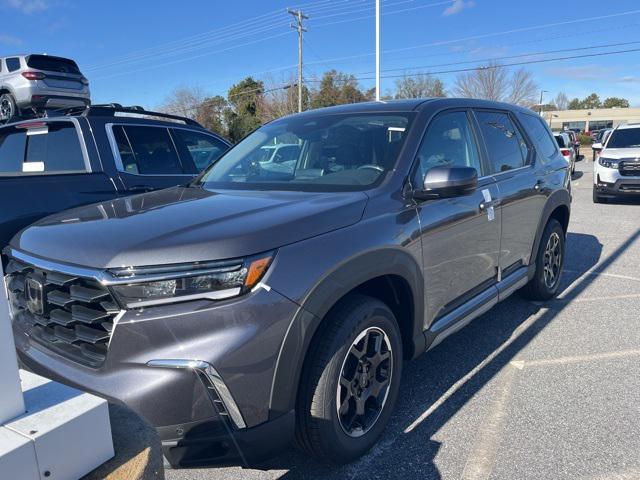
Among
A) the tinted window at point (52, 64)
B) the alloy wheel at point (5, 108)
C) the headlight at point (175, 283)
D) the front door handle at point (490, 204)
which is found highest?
the tinted window at point (52, 64)

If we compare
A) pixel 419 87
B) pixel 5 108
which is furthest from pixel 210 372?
pixel 419 87

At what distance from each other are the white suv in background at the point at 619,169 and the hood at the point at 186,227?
1091 cm

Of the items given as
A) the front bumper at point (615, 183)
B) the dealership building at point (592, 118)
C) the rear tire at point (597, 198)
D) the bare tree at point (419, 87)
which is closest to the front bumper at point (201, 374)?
the front bumper at point (615, 183)

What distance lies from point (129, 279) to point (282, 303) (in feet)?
1.98

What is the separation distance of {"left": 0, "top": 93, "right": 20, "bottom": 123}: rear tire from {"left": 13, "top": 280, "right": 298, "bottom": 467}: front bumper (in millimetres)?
12523

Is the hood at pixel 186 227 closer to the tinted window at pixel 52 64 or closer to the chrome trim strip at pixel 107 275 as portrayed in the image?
the chrome trim strip at pixel 107 275

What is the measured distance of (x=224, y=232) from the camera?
2.12m

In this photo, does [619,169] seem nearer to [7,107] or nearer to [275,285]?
[275,285]

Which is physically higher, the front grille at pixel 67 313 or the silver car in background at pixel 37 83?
the silver car in background at pixel 37 83

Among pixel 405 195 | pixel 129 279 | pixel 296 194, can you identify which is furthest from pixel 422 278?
pixel 129 279

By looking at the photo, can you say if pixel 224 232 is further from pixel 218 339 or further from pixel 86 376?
pixel 86 376

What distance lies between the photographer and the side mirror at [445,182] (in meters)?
2.86

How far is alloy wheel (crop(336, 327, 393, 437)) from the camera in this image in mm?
2504

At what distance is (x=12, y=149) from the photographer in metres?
4.96
